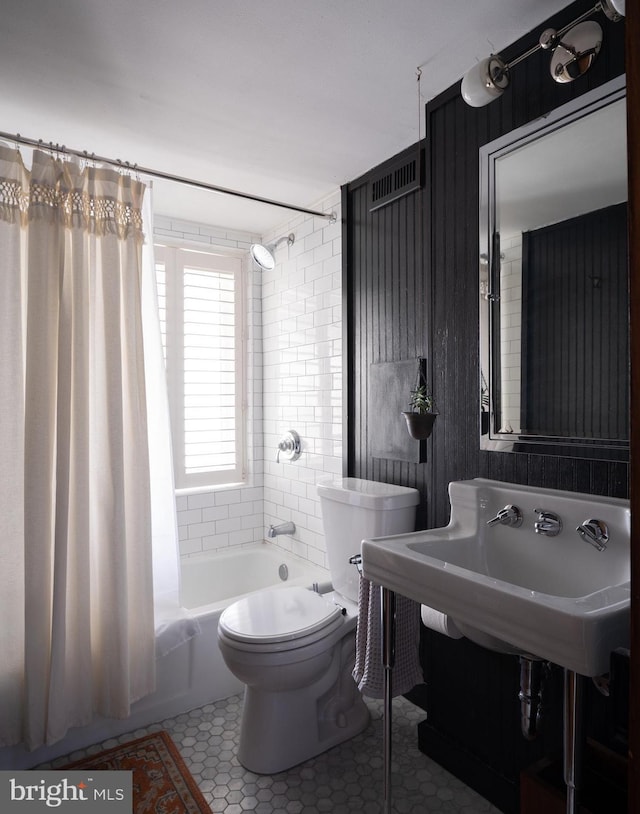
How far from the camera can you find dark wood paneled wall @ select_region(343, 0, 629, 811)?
160 cm

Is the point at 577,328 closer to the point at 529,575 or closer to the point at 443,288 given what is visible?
the point at 443,288

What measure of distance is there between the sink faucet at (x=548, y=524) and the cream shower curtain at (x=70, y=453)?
142cm

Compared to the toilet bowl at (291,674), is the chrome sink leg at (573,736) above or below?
above

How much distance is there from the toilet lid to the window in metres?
1.40

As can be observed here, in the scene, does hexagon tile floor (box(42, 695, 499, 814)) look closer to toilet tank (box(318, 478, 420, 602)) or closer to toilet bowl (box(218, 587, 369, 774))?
toilet bowl (box(218, 587, 369, 774))

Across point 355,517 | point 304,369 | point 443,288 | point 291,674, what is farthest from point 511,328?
point 304,369

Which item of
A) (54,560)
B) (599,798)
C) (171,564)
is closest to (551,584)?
(599,798)

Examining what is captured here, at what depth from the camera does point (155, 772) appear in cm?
186

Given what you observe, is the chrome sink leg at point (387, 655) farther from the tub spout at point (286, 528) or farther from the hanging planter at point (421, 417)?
the tub spout at point (286, 528)

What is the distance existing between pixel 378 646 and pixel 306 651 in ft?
1.03

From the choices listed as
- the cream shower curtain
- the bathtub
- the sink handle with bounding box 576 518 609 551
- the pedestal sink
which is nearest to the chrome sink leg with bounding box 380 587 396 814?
the pedestal sink

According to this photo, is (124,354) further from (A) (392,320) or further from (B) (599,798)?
(B) (599,798)

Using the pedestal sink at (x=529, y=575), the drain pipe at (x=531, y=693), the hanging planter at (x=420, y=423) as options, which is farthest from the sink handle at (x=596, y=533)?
the hanging planter at (x=420, y=423)

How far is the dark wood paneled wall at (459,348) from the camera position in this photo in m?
1.60
